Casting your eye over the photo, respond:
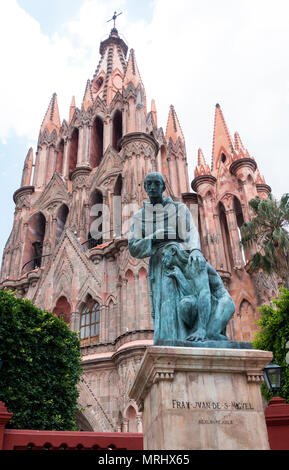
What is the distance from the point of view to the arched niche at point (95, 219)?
27.7 metres

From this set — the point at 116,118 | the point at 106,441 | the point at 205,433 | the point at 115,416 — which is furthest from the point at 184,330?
the point at 116,118

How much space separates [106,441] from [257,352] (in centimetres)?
488

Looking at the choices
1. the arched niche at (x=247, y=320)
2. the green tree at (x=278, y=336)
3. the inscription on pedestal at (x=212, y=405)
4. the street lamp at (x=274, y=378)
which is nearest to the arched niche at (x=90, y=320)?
the arched niche at (x=247, y=320)

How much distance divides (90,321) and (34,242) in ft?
29.8

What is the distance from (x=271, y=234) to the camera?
21375mm

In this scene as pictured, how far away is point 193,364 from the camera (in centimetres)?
452

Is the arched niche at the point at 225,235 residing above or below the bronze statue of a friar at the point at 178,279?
above

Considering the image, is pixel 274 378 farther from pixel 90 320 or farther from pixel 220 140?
pixel 220 140

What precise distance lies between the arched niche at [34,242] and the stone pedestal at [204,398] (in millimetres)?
24554

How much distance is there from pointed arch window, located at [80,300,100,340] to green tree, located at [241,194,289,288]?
8.39 m

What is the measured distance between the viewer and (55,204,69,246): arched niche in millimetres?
29812

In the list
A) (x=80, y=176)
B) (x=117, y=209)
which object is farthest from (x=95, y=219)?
(x=80, y=176)

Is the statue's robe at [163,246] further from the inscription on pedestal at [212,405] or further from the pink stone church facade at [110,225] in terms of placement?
the pink stone church facade at [110,225]

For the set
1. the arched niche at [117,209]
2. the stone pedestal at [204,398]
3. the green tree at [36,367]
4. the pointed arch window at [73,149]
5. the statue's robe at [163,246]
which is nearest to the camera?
the stone pedestal at [204,398]
